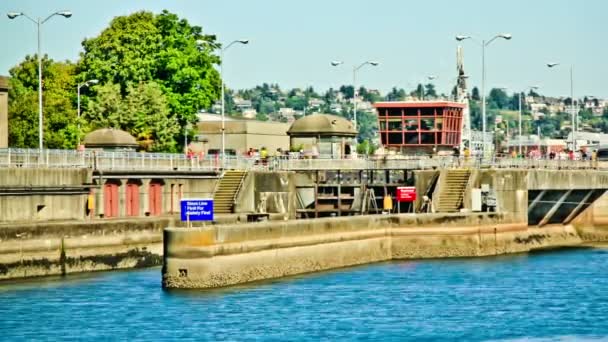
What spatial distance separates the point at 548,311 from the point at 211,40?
66.3m

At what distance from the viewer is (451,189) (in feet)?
318

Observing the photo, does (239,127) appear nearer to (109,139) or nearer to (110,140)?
(109,139)

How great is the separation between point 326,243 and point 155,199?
15708mm

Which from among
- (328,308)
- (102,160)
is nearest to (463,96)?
A: (102,160)

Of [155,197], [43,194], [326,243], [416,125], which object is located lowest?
[326,243]

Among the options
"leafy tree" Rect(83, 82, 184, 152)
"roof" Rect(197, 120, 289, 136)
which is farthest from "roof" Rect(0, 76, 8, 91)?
"roof" Rect(197, 120, 289, 136)

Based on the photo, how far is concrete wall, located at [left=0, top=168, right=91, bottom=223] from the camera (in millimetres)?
77625

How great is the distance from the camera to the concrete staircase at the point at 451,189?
9581cm

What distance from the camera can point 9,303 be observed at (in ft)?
213

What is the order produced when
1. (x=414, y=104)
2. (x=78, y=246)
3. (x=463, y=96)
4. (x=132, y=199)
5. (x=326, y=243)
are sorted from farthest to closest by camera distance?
(x=463, y=96)
(x=414, y=104)
(x=132, y=199)
(x=326, y=243)
(x=78, y=246)

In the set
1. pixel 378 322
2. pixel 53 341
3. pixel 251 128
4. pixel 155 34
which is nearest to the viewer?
pixel 53 341

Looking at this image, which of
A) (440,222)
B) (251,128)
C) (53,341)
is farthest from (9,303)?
(251,128)

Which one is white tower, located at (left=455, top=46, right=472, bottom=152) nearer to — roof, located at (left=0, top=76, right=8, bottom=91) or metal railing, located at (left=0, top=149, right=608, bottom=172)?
metal railing, located at (left=0, top=149, right=608, bottom=172)

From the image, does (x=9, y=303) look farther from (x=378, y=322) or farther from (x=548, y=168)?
(x=548, y=168)
